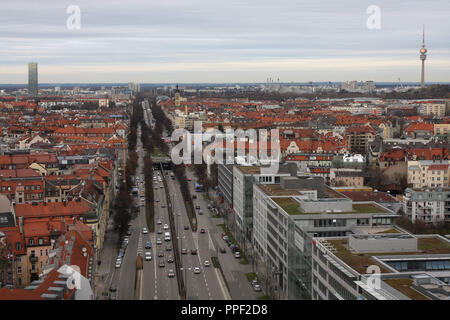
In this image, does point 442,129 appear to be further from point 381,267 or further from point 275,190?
point 381,267

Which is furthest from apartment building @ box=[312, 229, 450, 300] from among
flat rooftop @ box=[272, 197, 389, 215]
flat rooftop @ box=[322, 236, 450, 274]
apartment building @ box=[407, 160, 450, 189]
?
apartment building @ box=[407, 160, 450, 189]

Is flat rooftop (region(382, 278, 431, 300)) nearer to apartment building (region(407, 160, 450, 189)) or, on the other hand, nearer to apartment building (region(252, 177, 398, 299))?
apartment building (region(252, 177, 398, 299))

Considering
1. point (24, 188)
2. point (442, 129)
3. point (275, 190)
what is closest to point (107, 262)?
point (275, 190)

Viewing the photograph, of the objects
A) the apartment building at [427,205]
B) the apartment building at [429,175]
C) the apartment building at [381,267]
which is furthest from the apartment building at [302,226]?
the apartment building at [429,175]

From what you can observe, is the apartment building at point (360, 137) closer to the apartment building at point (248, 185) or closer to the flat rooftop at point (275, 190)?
the apartment building at point (248, 185)

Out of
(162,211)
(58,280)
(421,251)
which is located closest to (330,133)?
(162,211)
